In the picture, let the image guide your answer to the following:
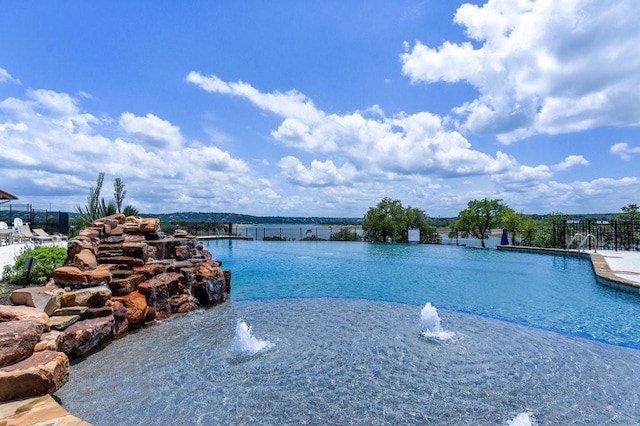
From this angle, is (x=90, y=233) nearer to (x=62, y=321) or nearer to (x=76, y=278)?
(x=76, y=278)

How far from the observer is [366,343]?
533 cm

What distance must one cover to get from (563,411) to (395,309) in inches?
161

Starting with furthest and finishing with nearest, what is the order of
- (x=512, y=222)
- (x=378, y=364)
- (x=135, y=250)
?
(x=512, y=222) → (x=135, y=250) → (x=378, y=364)

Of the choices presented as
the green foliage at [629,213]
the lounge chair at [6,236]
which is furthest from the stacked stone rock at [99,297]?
the green foliage at [629,213]

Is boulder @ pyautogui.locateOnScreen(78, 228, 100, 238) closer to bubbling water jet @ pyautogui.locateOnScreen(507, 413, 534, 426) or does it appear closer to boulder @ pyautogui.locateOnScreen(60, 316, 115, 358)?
boulder @ pyautogui.locateOnScreen(60, 316, 115, 358)

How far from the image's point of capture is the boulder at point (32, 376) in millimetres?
3010

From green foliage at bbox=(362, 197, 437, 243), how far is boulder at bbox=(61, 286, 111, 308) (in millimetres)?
19695

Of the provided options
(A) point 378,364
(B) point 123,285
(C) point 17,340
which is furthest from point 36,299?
(A) point 378,364

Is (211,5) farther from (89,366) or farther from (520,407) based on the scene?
(520,407)

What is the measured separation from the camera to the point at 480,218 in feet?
76.3

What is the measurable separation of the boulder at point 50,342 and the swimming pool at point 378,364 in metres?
0.46

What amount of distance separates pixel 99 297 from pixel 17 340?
6.87ft

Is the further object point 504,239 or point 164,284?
point 504,239

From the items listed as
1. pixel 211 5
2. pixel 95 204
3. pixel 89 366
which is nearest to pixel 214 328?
pixel 89 366
